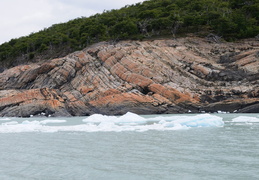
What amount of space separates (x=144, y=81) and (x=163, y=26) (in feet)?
76.1

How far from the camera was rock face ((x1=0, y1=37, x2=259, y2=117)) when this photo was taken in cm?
4569

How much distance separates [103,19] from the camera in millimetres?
84062

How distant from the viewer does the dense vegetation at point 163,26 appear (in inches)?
2392

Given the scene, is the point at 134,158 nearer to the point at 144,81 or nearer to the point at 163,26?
the point at 144,81

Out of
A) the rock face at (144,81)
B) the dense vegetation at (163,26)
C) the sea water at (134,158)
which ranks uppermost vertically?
the dense vegetation at (163,26)

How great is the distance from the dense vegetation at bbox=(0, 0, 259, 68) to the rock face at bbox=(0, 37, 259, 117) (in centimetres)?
514

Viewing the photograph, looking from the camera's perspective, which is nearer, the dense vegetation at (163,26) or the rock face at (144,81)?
the rock face at (144,81)

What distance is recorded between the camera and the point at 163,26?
2633 inches

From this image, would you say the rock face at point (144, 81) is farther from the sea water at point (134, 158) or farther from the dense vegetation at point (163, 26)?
the sea water at point (134, 158)

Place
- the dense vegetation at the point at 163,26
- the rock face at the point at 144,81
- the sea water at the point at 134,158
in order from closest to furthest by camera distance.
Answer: the sea water at the point at 134,158 < the rock face at the point at 144,81 < the dense vegetation at the point at 163,26

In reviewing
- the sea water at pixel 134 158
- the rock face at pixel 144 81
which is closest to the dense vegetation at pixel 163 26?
the rock face at pixel 144 81

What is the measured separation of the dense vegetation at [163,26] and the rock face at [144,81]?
514 cm

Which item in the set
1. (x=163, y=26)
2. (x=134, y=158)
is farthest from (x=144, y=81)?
(x=134, y=158)

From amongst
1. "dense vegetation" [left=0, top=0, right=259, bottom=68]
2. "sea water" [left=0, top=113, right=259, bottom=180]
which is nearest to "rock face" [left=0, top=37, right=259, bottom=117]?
"dense vegetation" [left=0, top=0, right=259, bottom=68]
